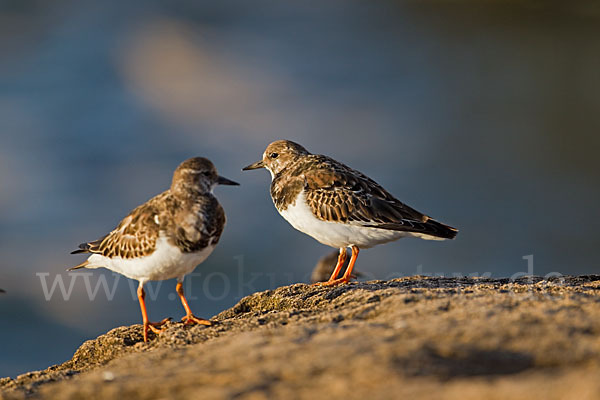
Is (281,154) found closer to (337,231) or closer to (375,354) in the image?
(337,231)

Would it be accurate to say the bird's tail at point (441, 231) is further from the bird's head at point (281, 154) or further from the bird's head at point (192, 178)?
the bird's head at point (192, 178)

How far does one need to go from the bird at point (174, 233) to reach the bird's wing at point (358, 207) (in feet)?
4.49

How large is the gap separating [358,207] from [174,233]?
90.3 inches

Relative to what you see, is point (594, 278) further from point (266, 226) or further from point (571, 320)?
point (266, 226)

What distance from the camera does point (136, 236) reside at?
592cm

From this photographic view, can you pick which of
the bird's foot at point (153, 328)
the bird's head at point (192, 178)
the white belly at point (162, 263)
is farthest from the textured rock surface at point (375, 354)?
the bird's head at point (192, 178)

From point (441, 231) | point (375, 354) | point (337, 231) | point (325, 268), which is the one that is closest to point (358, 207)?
point (337, 231)

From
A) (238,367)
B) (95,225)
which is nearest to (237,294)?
(95,225)

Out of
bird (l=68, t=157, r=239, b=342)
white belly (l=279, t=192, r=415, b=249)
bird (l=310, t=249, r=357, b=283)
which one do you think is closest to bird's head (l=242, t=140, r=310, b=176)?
white belly (l=279, t=192, r=415, b=249)

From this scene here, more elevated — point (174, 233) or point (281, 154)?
point (281, 154)

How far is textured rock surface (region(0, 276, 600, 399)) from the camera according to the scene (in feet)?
12.1

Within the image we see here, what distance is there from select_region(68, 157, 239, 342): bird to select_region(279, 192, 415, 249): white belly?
50.8 inches

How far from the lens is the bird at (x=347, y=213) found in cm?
729

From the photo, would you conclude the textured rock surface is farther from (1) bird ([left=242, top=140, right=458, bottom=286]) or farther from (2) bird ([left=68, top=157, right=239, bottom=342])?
(1) bird ([left=242, top=140, right=458, bottom=286])
